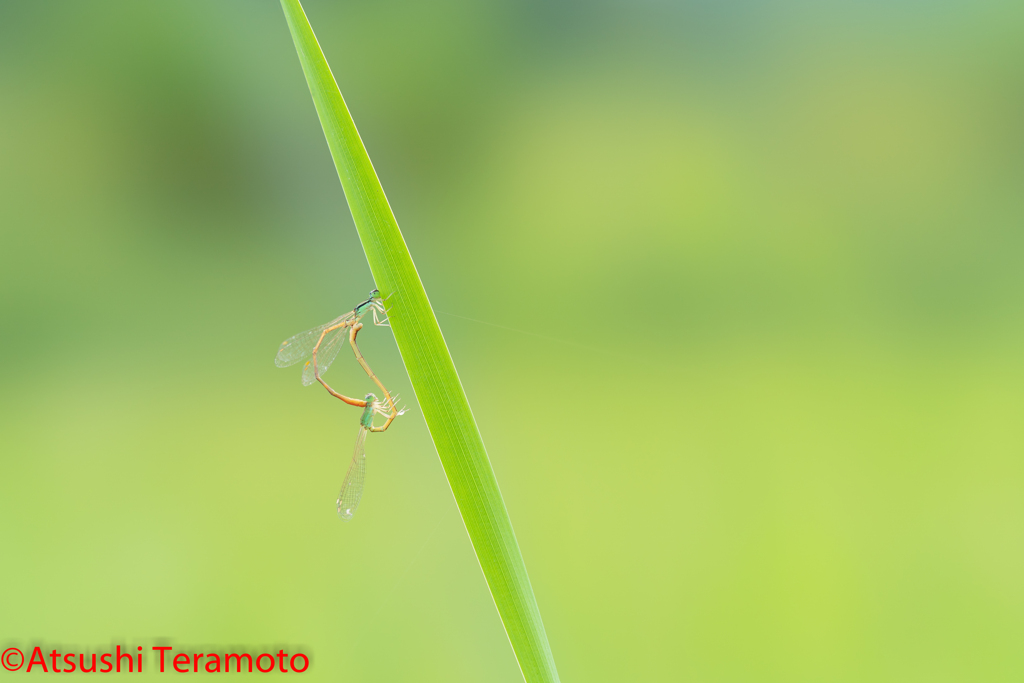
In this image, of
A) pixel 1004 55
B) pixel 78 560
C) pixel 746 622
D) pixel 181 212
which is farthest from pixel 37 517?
pixel 1004 55

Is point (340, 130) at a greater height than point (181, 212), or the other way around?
point (181, 212)

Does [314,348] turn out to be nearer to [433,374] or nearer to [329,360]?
[329,360]

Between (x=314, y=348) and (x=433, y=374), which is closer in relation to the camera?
(x=433, y=374)

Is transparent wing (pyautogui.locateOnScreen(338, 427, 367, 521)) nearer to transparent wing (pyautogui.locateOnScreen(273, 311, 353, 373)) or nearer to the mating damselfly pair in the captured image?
the mating damselfly pair

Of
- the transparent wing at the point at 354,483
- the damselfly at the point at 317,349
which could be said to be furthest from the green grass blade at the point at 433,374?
the transparent wing at the point at 354,483

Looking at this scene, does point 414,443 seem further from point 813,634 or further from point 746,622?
point 813,634

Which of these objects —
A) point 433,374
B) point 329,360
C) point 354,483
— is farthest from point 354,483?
point 433,374
